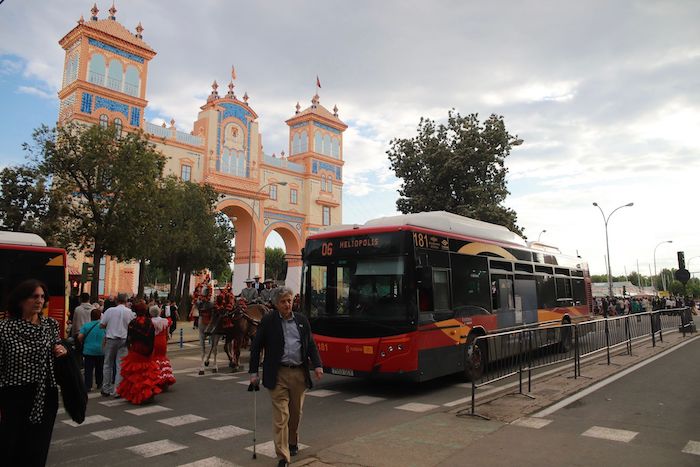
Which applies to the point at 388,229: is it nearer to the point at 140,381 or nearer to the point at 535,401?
the point at 535,401

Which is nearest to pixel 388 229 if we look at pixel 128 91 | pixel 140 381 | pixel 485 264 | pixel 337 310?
pixel 337 310

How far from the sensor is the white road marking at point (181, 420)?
726 cm

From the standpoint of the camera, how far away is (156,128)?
38875 millimetres

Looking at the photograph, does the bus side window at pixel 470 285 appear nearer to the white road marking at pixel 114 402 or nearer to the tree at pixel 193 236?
the white road marking at pixel 114 402

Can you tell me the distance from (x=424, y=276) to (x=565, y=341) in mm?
4094

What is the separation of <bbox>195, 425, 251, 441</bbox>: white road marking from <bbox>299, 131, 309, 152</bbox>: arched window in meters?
45.4

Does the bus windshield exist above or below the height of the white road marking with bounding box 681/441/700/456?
above

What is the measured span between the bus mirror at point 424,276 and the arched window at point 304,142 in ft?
141

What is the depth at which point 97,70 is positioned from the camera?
34.5m

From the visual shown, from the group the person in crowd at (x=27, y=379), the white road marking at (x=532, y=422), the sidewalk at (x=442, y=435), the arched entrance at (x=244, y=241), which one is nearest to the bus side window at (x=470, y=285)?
the sidewalk at (x=442, y=435)

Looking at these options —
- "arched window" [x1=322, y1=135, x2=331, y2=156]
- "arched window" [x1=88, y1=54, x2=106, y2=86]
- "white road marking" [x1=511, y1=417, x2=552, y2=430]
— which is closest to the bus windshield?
"white road marking" [x1=511, y1=417, x2=552, y2=430]

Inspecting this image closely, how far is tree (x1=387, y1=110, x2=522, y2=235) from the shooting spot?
94.3 feet

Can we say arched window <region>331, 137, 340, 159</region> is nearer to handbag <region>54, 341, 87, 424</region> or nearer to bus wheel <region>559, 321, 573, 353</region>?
bus wheel <region>559, 321, 573, 353</region>

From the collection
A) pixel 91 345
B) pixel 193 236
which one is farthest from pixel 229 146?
pixel 91 345
